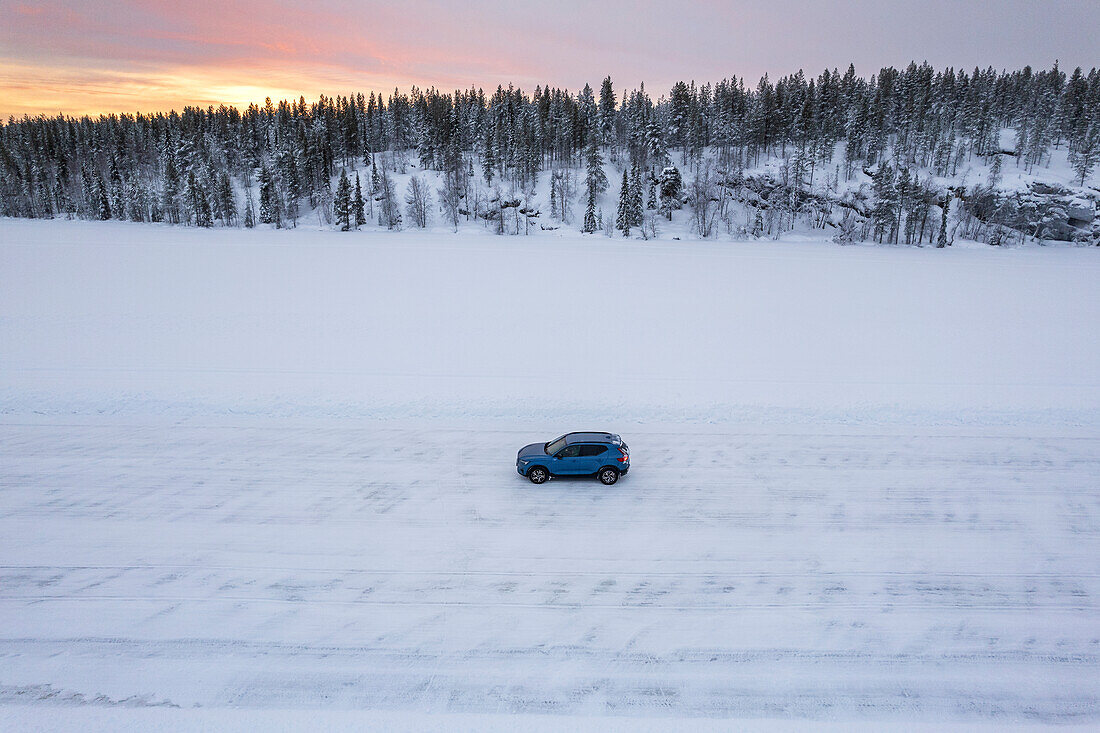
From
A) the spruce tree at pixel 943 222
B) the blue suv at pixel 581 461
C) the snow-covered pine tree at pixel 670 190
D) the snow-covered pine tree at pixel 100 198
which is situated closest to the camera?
the blue suv at pixel 581 461

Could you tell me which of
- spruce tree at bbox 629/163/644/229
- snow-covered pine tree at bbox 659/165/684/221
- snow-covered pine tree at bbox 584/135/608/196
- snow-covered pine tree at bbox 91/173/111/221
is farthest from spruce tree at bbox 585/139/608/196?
snow-covered pine tree at bbox 91/173/111/221

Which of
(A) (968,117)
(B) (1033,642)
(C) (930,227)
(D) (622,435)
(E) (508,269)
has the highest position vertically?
(A) (968,117)

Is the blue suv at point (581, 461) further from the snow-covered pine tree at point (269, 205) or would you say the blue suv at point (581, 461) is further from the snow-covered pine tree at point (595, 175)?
the snow-covered pine tree at point (269, 205)

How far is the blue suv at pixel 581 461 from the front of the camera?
14469mm

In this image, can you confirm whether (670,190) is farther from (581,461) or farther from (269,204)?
(581,461)

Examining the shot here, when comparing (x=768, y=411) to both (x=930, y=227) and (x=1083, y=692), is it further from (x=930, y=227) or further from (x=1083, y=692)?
(x=930, y=227)

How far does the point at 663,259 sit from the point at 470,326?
33.4 m

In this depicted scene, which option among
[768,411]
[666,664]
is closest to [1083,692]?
[666,664]

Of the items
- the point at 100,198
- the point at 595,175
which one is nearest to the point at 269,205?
the point at 100,198

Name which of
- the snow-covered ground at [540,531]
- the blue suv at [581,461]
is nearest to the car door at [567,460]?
the blue suv at [581,461]

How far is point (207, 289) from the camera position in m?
39.3

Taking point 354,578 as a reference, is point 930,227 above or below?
above

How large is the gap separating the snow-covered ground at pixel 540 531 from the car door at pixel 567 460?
681 mm

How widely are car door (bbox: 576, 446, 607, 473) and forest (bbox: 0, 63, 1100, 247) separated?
3003 inches
